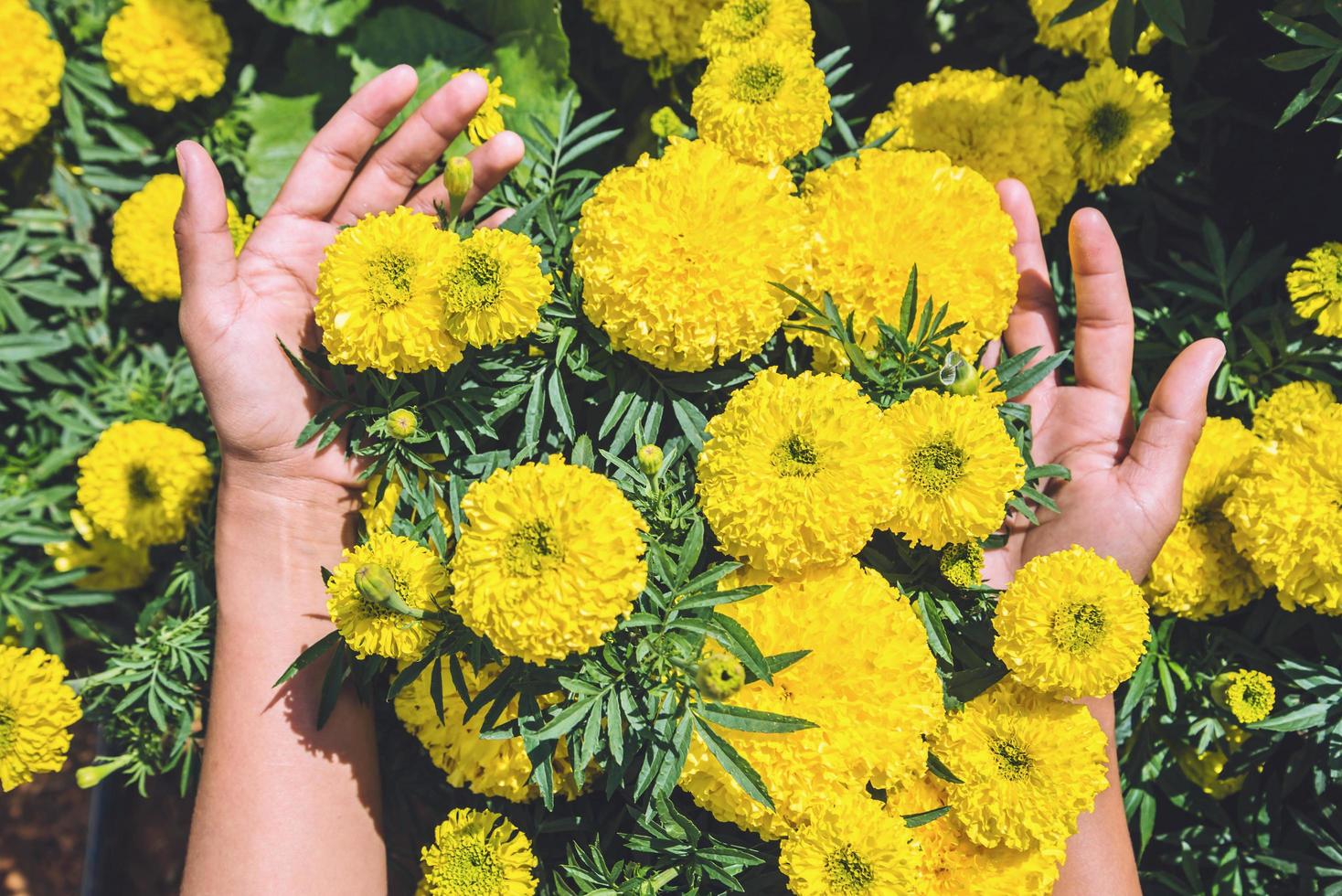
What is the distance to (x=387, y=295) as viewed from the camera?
5.29 ft

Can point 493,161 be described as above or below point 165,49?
below

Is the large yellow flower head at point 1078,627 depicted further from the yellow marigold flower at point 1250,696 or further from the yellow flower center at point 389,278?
the yellow flower center at point 389,278

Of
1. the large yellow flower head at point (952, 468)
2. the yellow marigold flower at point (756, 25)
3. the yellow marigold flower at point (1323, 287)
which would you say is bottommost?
the yellow marigold flower at point (1323, 287)

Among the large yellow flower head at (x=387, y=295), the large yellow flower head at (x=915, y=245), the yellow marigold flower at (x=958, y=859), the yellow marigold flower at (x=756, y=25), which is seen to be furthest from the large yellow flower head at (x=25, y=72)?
the yellow marigold flower at (x=958, y=859)

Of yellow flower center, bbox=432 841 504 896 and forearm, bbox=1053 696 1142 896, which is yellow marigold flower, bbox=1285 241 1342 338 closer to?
forearm, bbox=1053 696 1142 896

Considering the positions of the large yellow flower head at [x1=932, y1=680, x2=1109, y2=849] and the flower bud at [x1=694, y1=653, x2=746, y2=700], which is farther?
the large yellow flower head at [x1=932, y1=680, x2=1109, y2=849]

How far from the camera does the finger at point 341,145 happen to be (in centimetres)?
210

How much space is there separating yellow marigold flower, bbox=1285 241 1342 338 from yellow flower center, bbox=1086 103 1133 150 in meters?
0.49

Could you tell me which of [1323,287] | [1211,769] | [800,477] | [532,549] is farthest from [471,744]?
[1323,287]

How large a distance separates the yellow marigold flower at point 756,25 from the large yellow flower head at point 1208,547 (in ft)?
4.22

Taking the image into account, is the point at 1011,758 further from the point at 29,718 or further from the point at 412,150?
the point at 29,718

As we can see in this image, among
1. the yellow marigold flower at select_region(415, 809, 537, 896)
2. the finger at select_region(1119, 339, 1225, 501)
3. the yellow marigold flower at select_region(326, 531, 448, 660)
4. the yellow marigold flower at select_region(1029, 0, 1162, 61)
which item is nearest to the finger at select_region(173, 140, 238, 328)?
the yellow marigold flower at select_region(326, 531, 448, 660)

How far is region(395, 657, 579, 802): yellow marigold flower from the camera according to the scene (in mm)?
1765

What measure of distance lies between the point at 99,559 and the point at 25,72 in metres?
1.34
